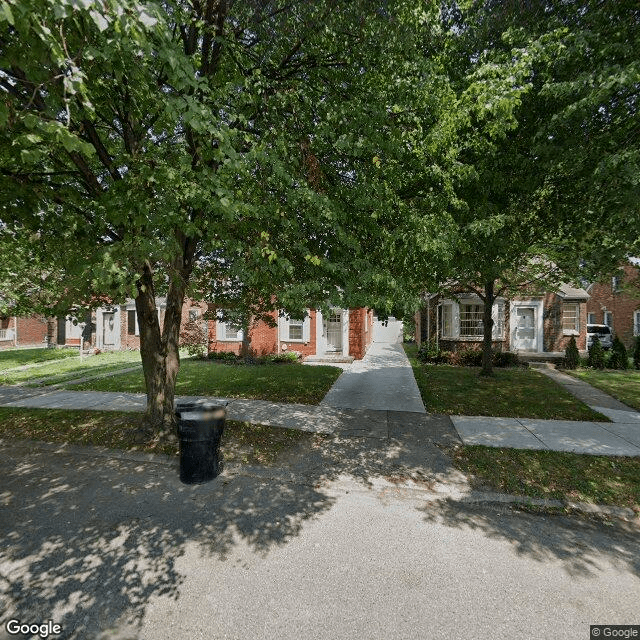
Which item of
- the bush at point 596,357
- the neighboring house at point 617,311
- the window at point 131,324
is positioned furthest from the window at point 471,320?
the window at point 131,324

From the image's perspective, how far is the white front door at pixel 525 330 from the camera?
19.1 metres

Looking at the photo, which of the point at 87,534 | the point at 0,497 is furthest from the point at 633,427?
the point at 0,497

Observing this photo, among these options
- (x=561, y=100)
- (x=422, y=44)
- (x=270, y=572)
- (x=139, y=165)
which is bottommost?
(x=270, y=572)

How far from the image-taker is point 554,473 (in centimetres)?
542

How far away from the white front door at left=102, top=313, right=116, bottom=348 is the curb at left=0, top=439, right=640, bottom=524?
67.4 feet

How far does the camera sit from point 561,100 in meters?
5.68

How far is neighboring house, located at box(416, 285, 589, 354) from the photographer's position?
18.7 meters

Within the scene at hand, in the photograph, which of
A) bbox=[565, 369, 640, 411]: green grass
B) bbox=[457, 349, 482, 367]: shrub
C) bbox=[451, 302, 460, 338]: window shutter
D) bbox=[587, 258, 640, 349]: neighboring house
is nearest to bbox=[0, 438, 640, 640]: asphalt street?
bbox=[565, 369, 640, 411]: green grass

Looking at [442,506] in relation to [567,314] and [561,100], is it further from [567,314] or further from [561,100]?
[567,314]

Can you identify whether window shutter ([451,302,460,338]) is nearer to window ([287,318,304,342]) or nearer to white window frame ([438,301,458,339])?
white window frame ([438,301,458,339])

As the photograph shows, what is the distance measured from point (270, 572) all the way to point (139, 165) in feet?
16.2

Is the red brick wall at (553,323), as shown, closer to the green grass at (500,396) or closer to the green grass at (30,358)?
the green grass at (500,396)

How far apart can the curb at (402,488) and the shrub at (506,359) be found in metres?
13.0

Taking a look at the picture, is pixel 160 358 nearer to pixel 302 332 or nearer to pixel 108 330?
pixel 302 332
